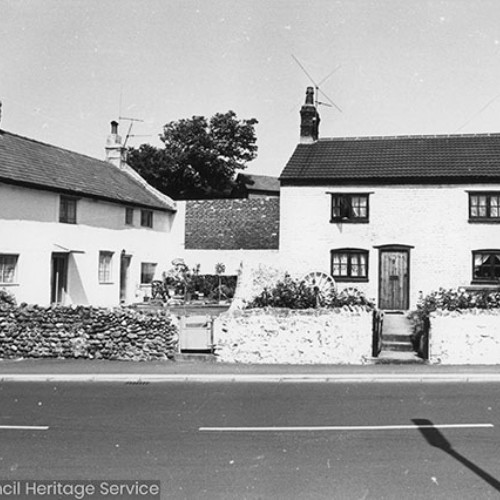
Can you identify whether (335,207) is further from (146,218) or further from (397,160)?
(146,218)

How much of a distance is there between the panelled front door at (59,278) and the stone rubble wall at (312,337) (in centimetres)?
1222

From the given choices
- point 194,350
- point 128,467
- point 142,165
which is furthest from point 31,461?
point 142,165

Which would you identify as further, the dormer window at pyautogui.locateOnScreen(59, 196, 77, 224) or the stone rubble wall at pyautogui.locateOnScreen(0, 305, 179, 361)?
the dormer window at pyautogui.locateOnScreen(59, 196, 77, 224)

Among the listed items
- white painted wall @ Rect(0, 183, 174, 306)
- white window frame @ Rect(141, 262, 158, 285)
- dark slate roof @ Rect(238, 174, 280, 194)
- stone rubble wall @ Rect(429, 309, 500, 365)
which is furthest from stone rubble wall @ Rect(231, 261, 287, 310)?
dark slate roof @ Rect(238, 174, 280, 194)

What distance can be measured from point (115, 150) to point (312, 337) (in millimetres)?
24704

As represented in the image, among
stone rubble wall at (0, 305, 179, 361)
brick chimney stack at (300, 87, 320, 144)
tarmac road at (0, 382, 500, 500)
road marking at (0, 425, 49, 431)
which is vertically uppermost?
brick chimney stack at (300, 87, 320, 144)

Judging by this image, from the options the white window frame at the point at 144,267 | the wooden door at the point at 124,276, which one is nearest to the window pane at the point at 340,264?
the wooden door at the point at 124,276

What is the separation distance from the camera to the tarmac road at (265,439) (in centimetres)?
686

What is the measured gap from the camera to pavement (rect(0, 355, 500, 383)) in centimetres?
1444

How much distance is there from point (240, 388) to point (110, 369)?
3.84 m

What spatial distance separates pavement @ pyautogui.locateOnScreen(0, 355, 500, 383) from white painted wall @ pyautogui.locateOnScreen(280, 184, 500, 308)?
33.4ft

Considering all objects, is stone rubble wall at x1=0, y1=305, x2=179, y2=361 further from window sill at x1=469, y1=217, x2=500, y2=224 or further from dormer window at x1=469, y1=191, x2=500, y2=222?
dormer window at x1=469, y1=191, x2=500, y2=222

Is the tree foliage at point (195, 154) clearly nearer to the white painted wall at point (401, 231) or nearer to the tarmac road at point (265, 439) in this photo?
the white painted wall at point (401, 231)

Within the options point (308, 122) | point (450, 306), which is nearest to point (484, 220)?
point (308, 122)
